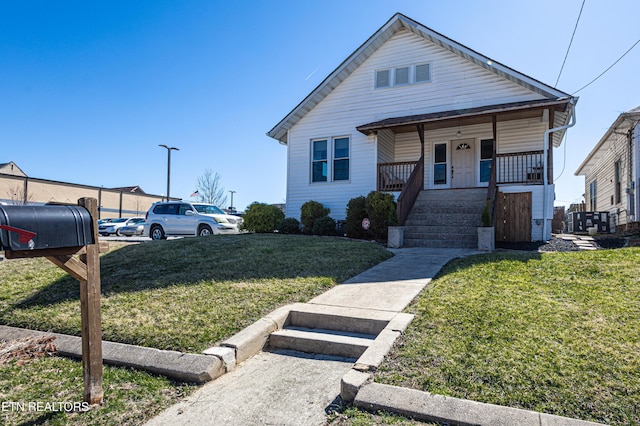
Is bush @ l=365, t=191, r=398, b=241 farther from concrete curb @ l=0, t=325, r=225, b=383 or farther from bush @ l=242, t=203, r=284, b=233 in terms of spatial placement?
concrete curb @ l=0, t=325, r=225, b=383

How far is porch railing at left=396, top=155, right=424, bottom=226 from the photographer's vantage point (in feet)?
36.3

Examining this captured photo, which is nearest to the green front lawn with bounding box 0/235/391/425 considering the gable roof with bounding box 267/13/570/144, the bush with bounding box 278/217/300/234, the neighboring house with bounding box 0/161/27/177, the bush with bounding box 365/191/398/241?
the bush with bounding box 365/191/398/241

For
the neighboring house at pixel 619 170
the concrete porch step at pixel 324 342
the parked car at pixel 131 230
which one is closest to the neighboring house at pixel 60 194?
the parked car at pixel 131 230

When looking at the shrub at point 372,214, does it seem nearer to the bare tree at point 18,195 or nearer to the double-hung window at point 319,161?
the double-hung window at point 319,161

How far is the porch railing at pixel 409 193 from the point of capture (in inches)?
436

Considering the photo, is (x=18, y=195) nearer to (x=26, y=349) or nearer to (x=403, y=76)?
(x=403, y=76)

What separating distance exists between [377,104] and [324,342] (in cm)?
1198

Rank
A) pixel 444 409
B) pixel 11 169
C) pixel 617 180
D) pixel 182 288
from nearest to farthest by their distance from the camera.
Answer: pixel 444 409 → pixel 182 288 → pixel 617 180 → pixel 11 169

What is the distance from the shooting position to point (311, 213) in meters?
14.2

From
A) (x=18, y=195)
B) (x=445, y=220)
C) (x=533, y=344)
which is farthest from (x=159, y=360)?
(x=18, y=195)

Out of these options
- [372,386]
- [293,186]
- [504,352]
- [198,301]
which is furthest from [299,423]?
[293,186]

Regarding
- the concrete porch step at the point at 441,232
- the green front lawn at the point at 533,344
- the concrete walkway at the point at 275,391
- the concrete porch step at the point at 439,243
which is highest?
the concrete porch step at the point at 441,232

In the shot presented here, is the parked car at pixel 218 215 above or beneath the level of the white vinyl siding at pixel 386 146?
beneath

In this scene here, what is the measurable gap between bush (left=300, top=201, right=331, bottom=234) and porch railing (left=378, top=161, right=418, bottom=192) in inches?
87.3
